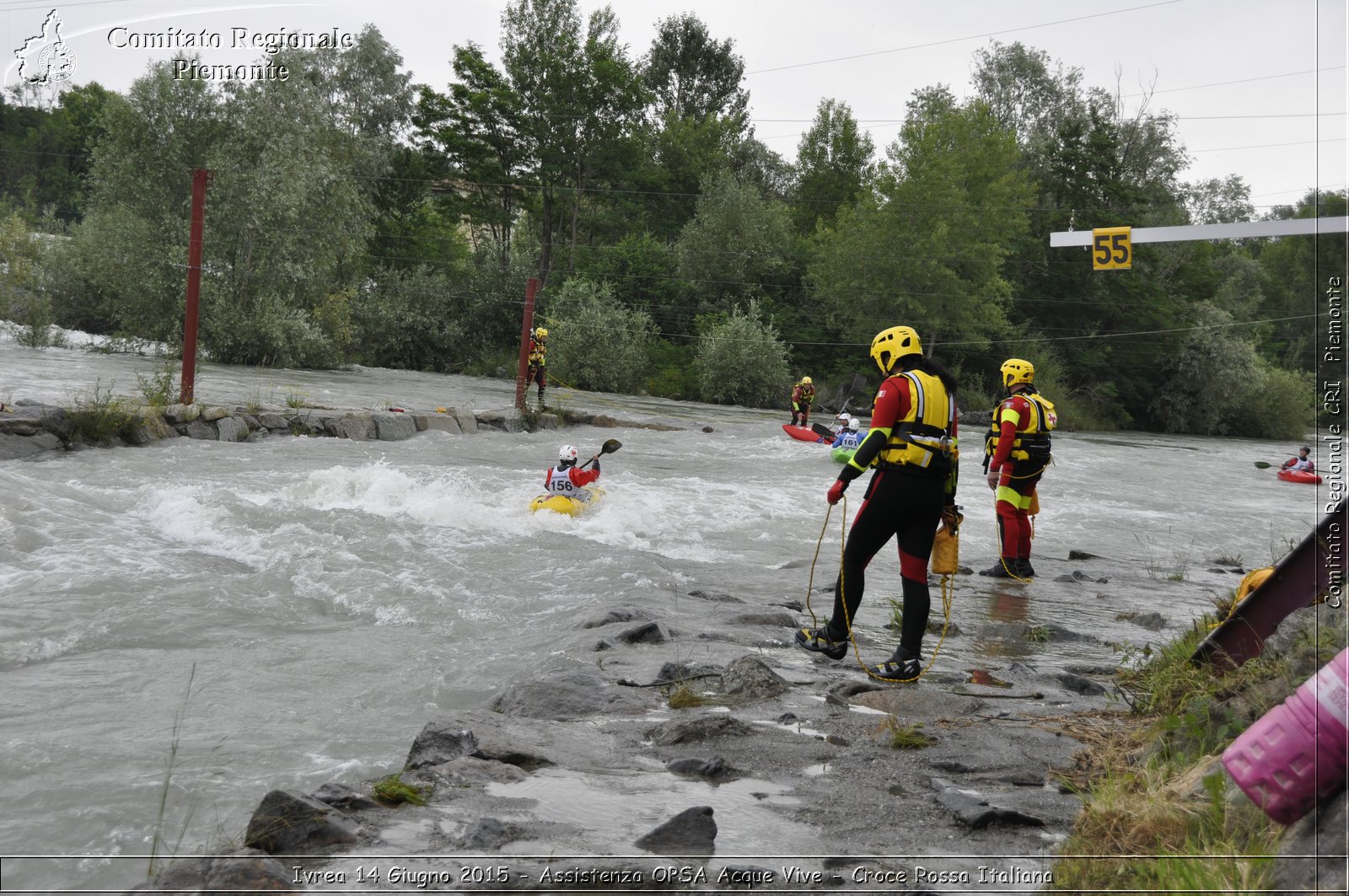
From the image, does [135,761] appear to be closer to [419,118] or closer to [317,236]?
[317,236]

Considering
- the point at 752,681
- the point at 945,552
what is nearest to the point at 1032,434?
the point at 945,552

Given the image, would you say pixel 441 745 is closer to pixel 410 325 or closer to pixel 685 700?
pixel 685 700

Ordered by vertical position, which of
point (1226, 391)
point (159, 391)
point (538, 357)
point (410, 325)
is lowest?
point (159, 391)

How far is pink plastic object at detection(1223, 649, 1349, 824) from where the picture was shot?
2.64m

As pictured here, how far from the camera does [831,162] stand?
5878cm

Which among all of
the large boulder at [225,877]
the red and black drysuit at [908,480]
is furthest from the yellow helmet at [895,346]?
the large boulder at [225,877]

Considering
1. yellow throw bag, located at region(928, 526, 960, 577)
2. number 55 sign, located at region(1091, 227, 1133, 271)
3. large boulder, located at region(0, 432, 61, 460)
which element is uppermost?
number 55 sign, located at region(1091, 227, 1133, 271)

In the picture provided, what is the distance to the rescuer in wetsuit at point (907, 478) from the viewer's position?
604 cm

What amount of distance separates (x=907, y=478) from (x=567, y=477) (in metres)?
6.56

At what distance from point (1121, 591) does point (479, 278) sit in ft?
133

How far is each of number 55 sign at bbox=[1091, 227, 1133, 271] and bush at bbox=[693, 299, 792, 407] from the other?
108 ft

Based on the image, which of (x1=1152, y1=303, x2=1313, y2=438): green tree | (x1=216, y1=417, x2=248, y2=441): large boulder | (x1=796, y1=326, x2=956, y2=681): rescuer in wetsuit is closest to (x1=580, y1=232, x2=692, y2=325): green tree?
(x1=1152, y1=303, x2=1313, y2=438): green tree

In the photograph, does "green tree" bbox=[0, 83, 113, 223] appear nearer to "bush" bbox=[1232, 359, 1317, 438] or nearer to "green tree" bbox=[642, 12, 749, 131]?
"green tree" bbox=[642, 12, 749, 131]

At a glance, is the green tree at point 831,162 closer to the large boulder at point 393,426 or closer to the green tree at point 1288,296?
the green tree at point 1288,296
